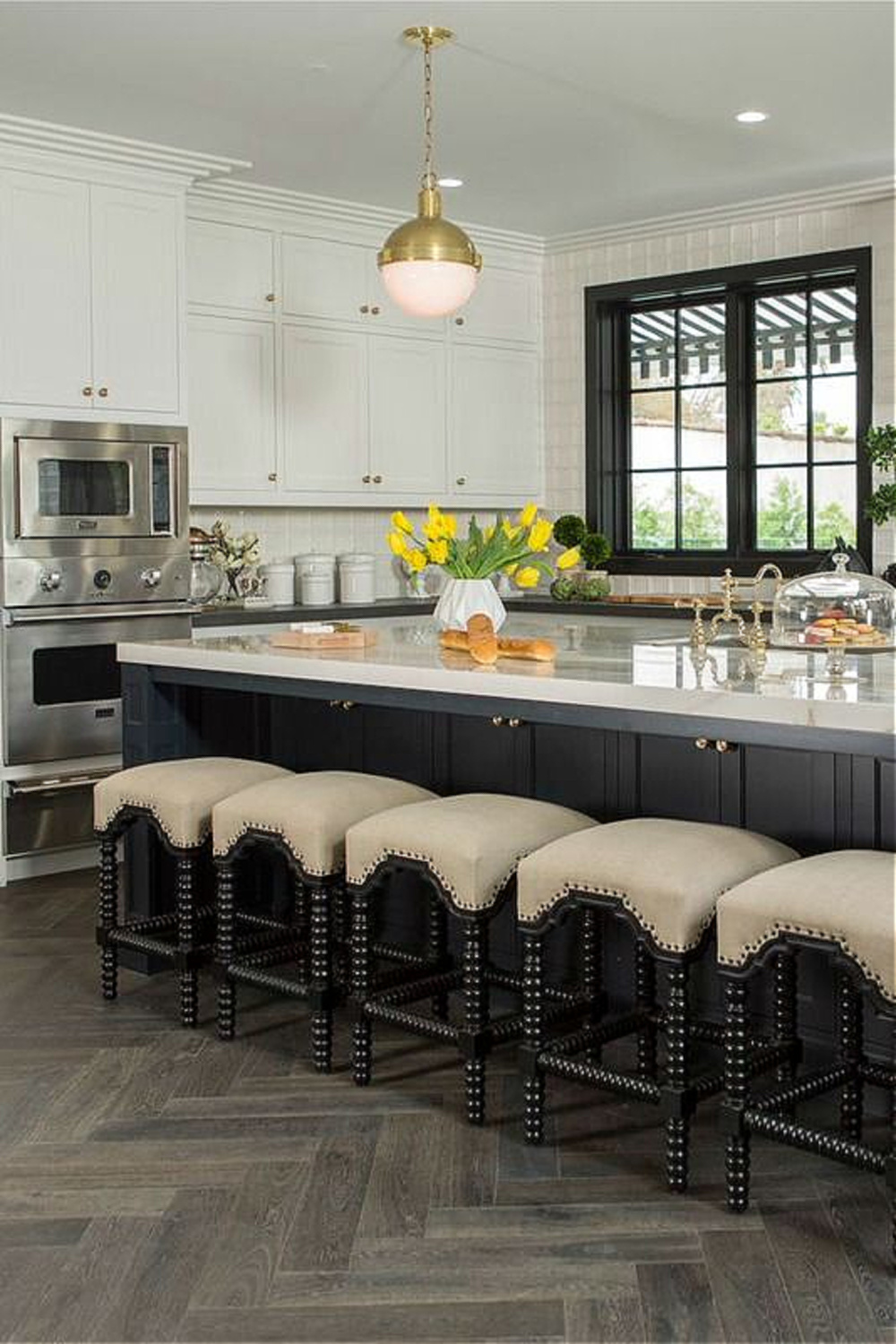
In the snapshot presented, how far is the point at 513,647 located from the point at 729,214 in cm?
379

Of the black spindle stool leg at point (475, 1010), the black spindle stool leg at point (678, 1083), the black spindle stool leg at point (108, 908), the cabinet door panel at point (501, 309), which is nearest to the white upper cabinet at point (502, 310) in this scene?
the cabinet door panel at point (501, 309)

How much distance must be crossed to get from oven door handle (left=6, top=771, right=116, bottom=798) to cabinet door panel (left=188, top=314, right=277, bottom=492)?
135cm

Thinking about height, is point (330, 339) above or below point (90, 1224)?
above

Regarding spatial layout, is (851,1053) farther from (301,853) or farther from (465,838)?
(301,853)

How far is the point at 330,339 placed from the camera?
6.91 m

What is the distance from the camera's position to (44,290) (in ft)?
18.1

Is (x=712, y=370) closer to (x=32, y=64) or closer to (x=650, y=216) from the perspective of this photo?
(x=650, y=216)

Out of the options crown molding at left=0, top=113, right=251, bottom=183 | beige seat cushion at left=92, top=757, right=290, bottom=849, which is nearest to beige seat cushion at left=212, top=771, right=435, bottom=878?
beige seat cushion at left=92, top=757, right=290, bottom=849

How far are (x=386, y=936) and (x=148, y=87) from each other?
2.78 metres

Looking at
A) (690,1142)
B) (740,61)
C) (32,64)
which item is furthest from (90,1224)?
(740,61)

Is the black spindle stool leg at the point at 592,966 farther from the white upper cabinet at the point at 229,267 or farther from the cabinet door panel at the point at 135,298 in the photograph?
the white upper cabinet at the point at 229,267

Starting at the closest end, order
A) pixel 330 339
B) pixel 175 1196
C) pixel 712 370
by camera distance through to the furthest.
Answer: pixel 175 1196, pixel 330 339, pixel 712 370

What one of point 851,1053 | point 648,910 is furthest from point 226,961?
point 851,1053

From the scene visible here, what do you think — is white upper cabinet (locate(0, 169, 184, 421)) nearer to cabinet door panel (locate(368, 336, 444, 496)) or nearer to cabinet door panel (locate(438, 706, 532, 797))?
cabinet door panel (locate(368, 336, 444, 496))
